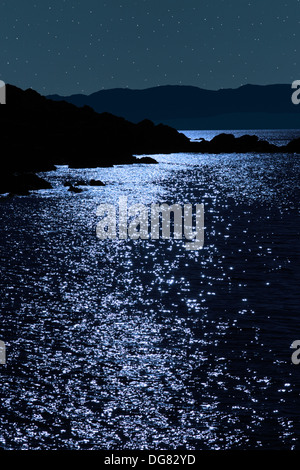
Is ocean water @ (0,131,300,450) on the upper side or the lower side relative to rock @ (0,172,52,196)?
lower

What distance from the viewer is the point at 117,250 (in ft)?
174

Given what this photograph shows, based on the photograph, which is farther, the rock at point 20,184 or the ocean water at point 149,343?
the rock at point 20,184

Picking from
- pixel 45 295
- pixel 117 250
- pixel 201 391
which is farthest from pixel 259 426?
pixel 117 250

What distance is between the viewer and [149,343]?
2700 cm

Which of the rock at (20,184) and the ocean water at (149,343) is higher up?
the rock at (20,184)

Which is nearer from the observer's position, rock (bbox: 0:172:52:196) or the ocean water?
the ocean water

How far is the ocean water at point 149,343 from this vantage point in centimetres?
1922

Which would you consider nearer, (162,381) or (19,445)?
(19,445)

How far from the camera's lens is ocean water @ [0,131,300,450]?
19219 mm

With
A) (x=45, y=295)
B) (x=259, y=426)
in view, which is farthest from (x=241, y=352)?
(x=45, y=295)
